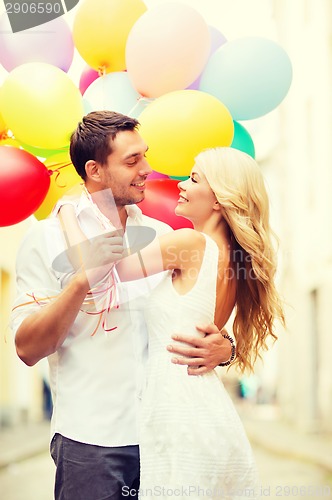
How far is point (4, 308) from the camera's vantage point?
16.5 metres

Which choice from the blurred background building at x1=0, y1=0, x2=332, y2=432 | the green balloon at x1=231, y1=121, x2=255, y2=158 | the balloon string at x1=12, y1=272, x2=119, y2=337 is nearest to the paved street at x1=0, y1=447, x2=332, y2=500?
the blurred background building at x1=0, y1=0, x2=332, y2=432

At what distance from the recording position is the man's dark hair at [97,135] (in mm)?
2389

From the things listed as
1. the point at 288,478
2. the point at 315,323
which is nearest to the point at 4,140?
the point at 288,478

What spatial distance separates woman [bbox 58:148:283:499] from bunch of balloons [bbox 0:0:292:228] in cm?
38

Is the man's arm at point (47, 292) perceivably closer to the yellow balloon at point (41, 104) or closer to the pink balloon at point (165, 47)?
the yellow balloon at point (41, 104)

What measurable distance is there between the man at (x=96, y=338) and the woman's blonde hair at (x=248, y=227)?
0.24 m

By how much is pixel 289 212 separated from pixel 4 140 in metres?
13.9

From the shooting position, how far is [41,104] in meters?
2.93

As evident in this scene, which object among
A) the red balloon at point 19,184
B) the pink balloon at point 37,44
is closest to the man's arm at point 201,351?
the red balloon at point 19,184

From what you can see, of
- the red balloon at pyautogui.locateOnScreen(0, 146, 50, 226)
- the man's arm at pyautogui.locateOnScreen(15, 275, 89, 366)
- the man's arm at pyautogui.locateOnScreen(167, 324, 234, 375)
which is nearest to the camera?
the man's arm at pyautogui.locateOnScreen(15, 275, 89, 366)

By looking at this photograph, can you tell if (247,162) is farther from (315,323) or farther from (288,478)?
(315,323)

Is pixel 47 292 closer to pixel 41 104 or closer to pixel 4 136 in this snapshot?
pixel 41 104

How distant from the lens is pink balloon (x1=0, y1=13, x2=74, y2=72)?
10.5ft

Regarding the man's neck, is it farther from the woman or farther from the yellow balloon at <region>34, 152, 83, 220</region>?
the yellow balloon at <region>34, 152, 83, 220</region>
